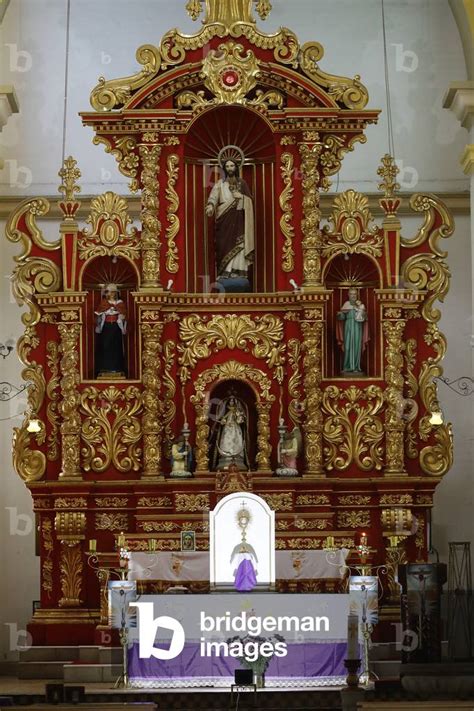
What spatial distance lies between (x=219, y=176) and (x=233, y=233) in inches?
35.8

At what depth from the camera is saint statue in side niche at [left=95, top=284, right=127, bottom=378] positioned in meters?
23.8

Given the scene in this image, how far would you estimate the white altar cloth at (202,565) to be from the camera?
863 inches

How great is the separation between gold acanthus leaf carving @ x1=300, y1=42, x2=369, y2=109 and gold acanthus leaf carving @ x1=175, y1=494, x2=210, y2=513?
555cm

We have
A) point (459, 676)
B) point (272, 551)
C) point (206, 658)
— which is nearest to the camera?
point (459, 676)

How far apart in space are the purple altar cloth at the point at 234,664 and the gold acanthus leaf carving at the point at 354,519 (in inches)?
142

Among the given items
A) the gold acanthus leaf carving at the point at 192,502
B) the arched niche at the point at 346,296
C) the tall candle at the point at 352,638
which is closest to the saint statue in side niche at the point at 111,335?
the gold acanthus leaf carving at the point at 192,502

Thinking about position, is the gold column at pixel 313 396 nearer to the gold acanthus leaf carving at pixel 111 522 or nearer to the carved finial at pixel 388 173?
the carved finial at pixel 388 173

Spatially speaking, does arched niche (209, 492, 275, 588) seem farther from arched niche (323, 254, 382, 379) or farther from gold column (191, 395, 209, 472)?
arched niche (323, 254, 382, 379)

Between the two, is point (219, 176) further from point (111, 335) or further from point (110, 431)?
point (110, 431)

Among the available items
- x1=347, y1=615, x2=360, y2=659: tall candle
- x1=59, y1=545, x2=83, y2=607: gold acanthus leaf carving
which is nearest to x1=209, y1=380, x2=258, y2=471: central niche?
x1=59, y1=545, x2=83, y2=607: gold acanthus leaf carving

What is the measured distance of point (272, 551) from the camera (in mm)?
21859

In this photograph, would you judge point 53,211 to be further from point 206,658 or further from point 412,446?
point 206,658

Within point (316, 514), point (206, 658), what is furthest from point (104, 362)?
point (206, 658)

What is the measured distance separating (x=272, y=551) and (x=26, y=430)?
12.8 feet
